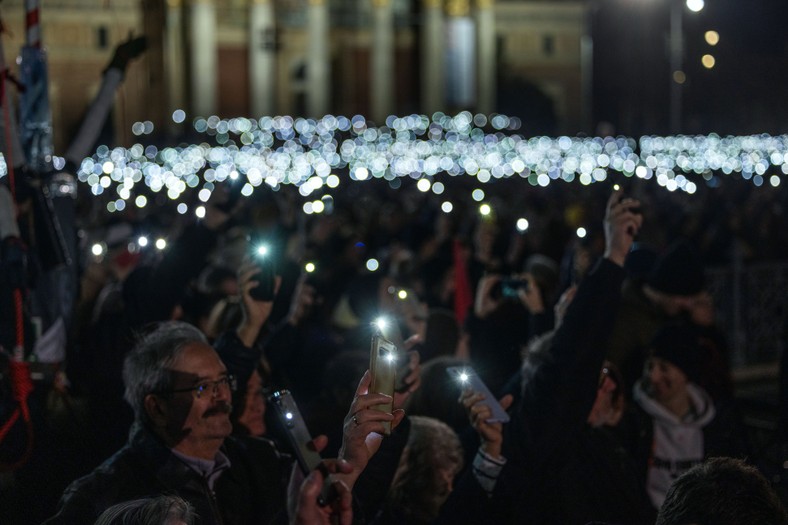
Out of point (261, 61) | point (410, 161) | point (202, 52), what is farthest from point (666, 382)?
point (261, 61)

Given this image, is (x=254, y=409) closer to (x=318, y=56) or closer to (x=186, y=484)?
(x=186, y=484)

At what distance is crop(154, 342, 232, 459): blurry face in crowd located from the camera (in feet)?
11.7

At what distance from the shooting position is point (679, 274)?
755 cm

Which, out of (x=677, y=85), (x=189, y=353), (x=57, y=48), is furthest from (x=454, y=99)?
(x=189, y=353)

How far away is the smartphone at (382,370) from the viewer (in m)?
2.51

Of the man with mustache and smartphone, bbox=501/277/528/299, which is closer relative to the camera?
the man with mustache

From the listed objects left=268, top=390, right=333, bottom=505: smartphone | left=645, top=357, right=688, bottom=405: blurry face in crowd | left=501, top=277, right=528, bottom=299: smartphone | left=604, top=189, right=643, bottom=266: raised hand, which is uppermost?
left=604, top=189, right=643, bottom=266: raised hand

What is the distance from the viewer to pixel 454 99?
164 ft

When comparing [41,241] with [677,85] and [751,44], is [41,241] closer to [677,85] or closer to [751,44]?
[751,44]

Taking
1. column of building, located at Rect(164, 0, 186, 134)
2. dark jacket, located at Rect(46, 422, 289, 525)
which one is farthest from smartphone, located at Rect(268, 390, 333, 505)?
column of building, located at Rect(164, 0, 186, 134)

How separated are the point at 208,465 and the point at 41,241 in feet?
5.33

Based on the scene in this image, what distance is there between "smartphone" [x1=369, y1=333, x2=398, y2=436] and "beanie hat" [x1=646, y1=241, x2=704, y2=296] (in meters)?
5.21

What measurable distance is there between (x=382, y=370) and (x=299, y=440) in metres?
0.21

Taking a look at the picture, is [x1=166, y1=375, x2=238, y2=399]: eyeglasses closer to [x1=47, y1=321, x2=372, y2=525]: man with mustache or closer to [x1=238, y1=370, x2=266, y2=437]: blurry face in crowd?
[x1=47, y1=321, x2=372, y2=525]: man with mustache
